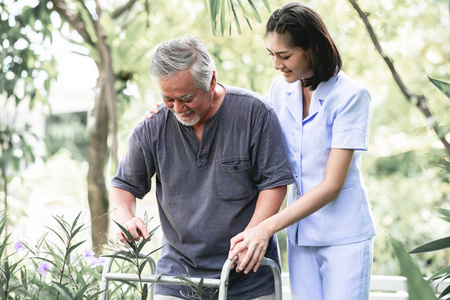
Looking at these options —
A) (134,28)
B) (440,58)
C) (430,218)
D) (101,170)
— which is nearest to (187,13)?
(134,28)

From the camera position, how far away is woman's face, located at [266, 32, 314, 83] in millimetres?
1738

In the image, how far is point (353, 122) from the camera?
5.67 feet

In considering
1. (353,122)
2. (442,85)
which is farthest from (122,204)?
(442,85)

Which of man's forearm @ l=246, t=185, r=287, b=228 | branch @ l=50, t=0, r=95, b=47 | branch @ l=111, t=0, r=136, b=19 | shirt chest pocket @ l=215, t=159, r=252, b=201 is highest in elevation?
branch @ l=111, t=0, r=136, b=19

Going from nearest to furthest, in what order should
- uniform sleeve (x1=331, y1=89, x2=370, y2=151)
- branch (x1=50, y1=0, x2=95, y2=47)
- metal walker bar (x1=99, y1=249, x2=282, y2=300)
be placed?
1. metal walker bar (x1=99, y1=249, x2=282, y2=300)
2. uniform sleeve (x1=331, y1=89, x2=370, y2=151)
3. branch (x1=50, y1=0, x2=95, y2=47)

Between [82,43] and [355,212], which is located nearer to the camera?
[355,212]

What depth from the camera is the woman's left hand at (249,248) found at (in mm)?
1535

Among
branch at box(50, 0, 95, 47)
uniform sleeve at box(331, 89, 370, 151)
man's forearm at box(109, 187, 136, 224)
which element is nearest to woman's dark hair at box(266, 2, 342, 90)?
uniform sleeve at box(331, 89, 370, 151)

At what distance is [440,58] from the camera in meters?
7.30

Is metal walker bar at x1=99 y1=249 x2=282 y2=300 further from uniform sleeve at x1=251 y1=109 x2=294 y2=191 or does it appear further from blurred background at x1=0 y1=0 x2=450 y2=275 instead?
uniform sleeve at x1=251 y1=109 x2=294 y2=191

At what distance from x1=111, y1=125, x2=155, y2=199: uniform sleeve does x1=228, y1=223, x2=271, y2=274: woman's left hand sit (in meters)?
0.53

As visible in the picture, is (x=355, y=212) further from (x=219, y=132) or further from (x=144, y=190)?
(x=144, y=190)

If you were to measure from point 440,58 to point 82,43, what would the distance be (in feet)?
17.0

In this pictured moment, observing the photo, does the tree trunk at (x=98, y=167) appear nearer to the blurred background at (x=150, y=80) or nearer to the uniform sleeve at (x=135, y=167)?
the blurred background at (x=150, y=80)
